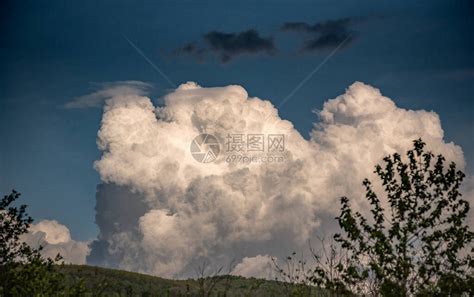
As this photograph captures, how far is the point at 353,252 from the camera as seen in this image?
23.0 meters

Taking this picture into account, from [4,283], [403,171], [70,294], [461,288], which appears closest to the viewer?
[70,294]

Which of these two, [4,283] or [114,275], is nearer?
[4,283]

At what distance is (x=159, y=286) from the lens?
124 metres

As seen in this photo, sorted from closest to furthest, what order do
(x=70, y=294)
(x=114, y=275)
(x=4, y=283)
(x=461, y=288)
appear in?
(x=70, y=294) → (x=461, y=288) → (x=4, y=283) → (x=114, y=275)

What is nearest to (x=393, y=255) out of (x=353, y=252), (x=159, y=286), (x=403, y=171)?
(x=353, y=252)

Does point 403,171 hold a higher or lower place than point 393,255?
higher

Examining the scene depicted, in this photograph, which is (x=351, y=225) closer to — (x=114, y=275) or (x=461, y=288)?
(x=461, y=288)

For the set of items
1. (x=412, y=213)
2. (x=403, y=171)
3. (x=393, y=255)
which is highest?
(x=403, y=171)

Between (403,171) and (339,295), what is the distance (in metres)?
6.07

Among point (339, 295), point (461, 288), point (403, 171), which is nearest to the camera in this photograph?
point (461, 288)

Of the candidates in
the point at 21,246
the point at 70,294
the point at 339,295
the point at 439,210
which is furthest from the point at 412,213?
the point at 21,246

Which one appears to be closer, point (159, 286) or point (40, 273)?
point (40, 273)

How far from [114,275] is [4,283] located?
91970 mm

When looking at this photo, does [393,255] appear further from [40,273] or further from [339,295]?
[40,273]
